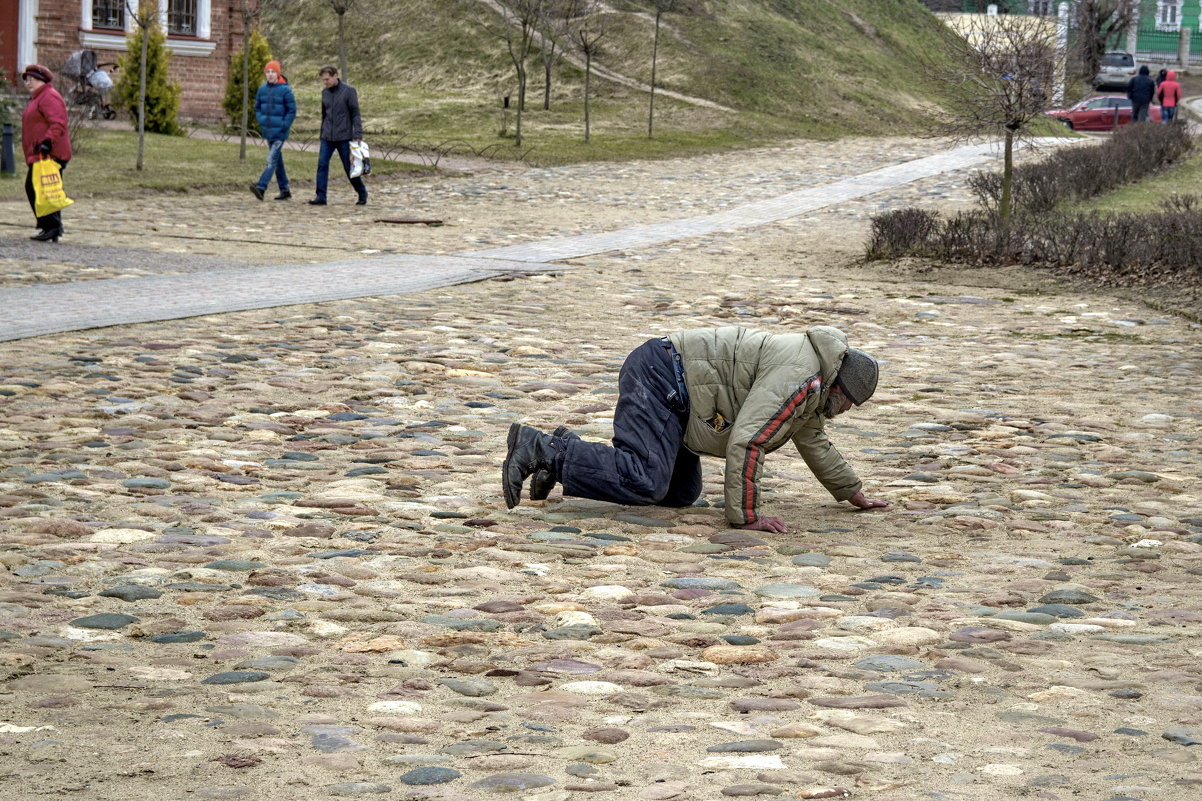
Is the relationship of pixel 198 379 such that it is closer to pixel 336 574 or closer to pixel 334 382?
pixel 334 382

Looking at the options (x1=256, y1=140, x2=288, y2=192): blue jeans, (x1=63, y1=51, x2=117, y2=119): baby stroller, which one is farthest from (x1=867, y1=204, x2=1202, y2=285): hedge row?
(x1=63, y1=51, x2=117, y2=119): baby stroller

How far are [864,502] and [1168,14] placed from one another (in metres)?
74.9

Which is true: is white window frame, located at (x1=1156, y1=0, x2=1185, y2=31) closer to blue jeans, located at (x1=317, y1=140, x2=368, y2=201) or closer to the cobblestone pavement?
blue jeans, located at (x1=317, y1=140, x2=368, y2=201)

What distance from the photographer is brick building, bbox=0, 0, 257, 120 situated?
31891 mm

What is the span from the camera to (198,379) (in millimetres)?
8828

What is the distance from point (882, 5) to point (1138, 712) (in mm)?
57049

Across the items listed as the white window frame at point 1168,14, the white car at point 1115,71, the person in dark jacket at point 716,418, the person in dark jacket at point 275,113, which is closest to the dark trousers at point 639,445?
the person in dark jacket at point 716,418

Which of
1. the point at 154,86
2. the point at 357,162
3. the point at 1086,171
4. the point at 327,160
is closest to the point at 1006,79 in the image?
the point at 1086,171

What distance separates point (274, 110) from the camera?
821 inches

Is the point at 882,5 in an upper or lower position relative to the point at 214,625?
upper

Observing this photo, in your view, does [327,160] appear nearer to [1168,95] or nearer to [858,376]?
[858,376]

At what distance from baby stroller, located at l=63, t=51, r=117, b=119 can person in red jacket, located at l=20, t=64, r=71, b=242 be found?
642 inches

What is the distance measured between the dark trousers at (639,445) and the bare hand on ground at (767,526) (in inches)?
15.6

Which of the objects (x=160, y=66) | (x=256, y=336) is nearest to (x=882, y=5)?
(x=160, y=66)
